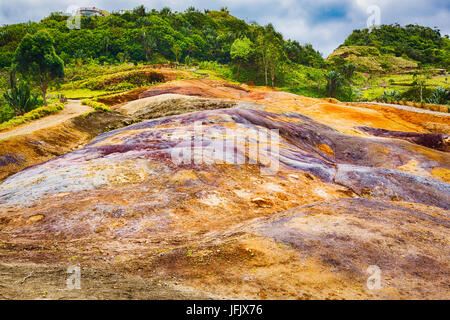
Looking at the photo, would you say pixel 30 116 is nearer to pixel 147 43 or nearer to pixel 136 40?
pixel 147 43

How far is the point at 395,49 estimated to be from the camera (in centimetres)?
12144

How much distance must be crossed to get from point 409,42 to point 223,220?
157 m

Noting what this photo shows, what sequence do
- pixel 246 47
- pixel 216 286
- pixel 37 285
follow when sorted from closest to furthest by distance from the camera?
1. pixel 37 285
2. pixel 216 286
3. pixel 246 47

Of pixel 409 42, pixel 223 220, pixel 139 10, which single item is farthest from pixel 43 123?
pixel 409 42

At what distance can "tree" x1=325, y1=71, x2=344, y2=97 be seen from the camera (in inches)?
2559

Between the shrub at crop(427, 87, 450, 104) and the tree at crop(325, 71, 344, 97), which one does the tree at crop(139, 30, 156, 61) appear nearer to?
the tree at crop(325, 71, 344, 97)

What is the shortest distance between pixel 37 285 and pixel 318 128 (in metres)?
28.6

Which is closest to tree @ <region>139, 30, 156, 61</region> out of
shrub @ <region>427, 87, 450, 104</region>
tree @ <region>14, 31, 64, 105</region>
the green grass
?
tree @ <region>14, 31, 64, 105</region>

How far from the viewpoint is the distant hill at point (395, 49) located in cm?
Answer: 10369

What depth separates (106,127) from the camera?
2794 centimetres

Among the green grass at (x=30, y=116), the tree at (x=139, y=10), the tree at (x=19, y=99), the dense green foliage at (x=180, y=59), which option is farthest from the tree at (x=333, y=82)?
the tree at (x=139, y=10)

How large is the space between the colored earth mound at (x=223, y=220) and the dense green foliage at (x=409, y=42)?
120838 mm

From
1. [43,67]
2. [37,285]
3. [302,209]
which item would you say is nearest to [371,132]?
[302,209]
